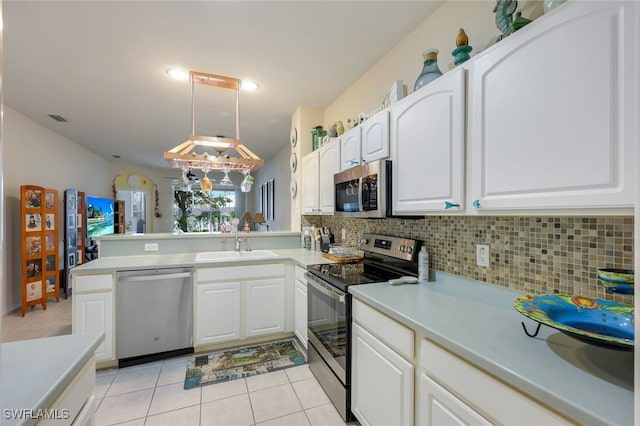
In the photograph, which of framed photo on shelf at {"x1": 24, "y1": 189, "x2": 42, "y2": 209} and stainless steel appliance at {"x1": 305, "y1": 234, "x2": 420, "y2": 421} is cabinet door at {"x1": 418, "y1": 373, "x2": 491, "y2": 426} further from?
framed photo on shelf at {"x1": 24, "y1": 189, "x2": 42, "y2": 209}

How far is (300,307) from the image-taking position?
2.68 meters

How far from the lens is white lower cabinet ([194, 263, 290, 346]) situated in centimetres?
261

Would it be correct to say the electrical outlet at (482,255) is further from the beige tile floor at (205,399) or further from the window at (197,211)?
the window at (197,211)

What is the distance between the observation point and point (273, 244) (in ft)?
11.5

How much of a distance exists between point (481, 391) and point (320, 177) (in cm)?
224

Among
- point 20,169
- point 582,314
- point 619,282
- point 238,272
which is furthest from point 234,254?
point 20,169

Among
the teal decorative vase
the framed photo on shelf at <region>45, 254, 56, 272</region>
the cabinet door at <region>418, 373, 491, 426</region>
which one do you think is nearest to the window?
the framed photo on shelf at <region>45, 254, 56, 272</region>

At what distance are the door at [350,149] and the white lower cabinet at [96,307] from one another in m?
2.12

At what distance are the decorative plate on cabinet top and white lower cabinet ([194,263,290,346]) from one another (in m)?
2.16

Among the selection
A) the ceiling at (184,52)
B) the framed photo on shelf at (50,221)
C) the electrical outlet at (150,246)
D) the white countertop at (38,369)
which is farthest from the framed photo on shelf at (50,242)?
the white countertop at (38,369)

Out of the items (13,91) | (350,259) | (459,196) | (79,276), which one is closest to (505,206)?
(459,196)

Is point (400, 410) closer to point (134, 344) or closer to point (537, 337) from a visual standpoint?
point (537, 337)

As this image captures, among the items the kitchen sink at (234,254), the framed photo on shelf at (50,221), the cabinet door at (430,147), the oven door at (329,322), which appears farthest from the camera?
the framed photo on shelf at (50,221)

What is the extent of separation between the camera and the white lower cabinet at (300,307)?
258 cm
